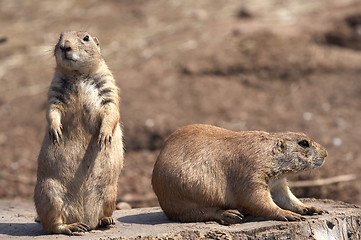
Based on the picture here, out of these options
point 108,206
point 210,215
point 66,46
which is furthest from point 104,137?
point 210,215

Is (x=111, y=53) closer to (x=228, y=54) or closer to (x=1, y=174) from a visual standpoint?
(x=228, y=54)

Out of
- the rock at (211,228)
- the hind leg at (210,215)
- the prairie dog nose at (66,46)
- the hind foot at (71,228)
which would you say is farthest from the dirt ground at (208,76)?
the prairie dog nose at (66,46)

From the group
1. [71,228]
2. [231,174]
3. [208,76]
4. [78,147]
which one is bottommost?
[71,228]

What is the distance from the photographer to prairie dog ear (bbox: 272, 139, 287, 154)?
566 cm

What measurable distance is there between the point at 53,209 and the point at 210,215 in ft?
4.61

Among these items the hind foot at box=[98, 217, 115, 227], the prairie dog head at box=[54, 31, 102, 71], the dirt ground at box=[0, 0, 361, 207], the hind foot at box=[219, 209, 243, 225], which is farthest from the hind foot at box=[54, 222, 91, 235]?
the dirt ground at box=[0, 0, 361, 207]

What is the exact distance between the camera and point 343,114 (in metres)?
11.9

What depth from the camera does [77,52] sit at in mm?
5379

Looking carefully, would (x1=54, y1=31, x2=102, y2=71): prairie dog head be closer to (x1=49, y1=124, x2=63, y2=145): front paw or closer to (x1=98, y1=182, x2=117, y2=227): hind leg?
(x1=49, y1=124, x2=63, y2=145): front paw

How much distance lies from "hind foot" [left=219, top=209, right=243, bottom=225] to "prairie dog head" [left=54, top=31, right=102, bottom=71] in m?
1.80

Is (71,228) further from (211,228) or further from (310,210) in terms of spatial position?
(310,210)

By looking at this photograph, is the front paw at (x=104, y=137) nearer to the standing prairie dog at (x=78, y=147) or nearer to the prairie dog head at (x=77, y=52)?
the standing prairie dog at (x=78, y=147)

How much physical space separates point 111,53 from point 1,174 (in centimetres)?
411

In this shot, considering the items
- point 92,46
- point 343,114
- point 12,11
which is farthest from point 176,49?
point 92,46
